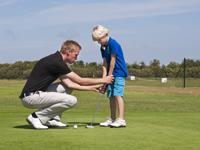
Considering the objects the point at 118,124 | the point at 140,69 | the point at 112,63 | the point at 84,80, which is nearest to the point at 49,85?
the point at 84,80

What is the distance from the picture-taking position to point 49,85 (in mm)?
8062

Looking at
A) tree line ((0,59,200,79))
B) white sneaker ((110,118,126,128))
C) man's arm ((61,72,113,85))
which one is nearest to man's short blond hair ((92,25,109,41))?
man's arm ((61,72,113,85))

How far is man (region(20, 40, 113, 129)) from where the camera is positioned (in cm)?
782

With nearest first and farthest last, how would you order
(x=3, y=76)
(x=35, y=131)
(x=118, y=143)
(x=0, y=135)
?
(x=118, y=143) < (x=0, y=135) < (x=35, y=131) < (x=3, y=76)

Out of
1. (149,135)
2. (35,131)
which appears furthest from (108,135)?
(35,131)

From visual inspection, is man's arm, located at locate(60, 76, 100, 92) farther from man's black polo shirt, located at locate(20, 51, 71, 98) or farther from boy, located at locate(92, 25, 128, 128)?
boy, located at locate(92, 25, 128, 128)

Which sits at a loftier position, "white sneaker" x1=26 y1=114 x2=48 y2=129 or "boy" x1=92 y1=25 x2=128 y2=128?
"boy" x1=92 y1=25 x2=128 y2=128

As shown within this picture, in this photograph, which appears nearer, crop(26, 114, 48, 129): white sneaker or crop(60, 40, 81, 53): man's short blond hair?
crop(26, 114, 48, 129): white sneaker

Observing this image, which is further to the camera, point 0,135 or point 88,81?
point 88,81

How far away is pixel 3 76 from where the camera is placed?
5256 centimetres

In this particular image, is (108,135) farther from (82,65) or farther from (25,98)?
(82,65)

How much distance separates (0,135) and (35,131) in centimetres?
65

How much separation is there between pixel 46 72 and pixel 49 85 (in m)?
0.26

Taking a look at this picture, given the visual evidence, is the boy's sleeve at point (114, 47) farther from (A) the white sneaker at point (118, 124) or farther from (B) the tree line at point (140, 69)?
(B) the tree line at point (140, 69)
